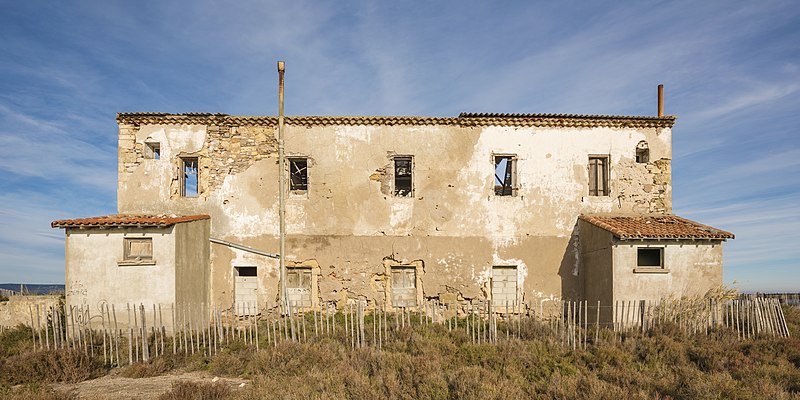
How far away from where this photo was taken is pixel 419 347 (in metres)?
10.1

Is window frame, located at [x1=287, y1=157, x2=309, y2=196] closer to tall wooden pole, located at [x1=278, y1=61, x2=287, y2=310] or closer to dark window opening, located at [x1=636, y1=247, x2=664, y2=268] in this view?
tall wooden pole, located at [x1=278, y1=61, x2=287, y2=310]

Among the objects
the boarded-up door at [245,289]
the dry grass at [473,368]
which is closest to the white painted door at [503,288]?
the dry grass at [473,368]

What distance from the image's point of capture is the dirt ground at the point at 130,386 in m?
8.04

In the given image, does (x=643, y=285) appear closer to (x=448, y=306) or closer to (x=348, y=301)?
(x=448, y=306)

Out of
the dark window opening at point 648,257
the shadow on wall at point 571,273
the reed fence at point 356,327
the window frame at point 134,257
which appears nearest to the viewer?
the reed fence at point 356,327

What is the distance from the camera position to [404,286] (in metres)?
14.2

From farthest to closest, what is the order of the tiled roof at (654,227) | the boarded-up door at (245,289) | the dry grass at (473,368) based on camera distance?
the boarded-up door at (245,289)
the tiled roof at (654,227)
the dry grass at (473,368)

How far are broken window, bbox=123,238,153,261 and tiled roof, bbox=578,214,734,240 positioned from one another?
482 inches

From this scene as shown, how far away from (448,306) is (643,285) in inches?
212

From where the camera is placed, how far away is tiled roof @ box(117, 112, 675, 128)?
14.3m

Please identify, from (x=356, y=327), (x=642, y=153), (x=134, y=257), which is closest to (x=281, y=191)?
(x=134, y=257)

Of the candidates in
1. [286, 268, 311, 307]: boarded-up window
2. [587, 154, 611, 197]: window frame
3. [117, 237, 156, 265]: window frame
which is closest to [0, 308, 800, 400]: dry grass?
[117, 237, 156, 265]: window frame

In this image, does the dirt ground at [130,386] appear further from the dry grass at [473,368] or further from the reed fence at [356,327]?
the reed fence at [356,327]

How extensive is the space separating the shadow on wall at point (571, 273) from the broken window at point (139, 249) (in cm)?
1168
